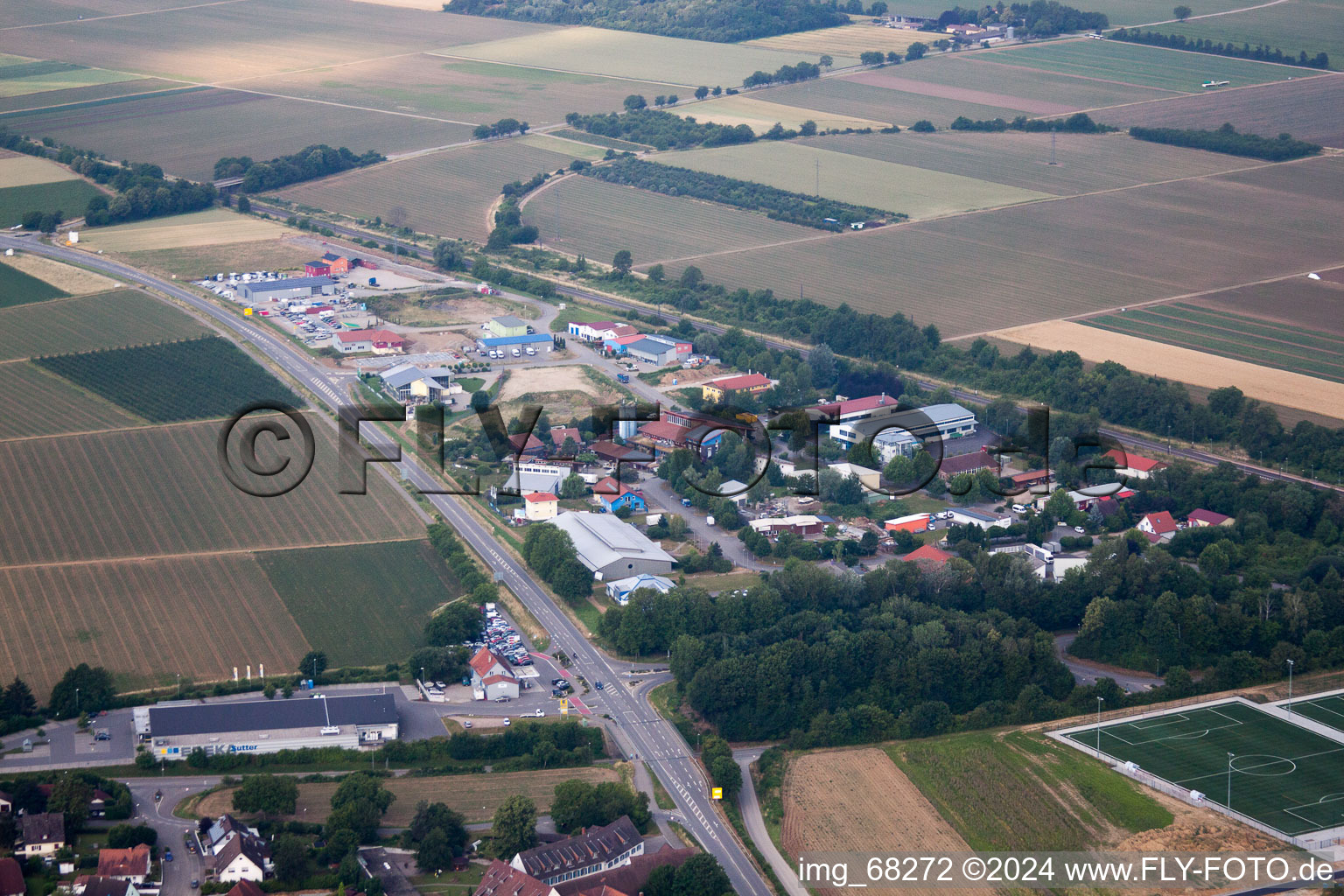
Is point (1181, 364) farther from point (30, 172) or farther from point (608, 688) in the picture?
point (30, 172)

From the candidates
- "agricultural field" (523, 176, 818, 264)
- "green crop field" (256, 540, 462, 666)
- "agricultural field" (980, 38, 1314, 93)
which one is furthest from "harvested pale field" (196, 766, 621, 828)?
"agricultural field" (980, 38, 1314, 93)

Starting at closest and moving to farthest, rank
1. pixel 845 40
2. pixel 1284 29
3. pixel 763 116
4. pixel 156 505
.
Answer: pixel 156 505, pixel 763 116, pixel 1284 29, pixel 845 40

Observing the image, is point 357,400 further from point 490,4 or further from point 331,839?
point 490,4

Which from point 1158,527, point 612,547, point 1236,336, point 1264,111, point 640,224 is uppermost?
point 1264,111

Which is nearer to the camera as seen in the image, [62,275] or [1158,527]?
[1158,527]

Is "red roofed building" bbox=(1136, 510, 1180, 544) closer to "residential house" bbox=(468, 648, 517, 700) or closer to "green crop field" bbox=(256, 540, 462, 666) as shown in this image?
"residential house" bbox=(468, 648, 517, 700)

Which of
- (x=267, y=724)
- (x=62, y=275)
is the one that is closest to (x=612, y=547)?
(x=267, y=724)

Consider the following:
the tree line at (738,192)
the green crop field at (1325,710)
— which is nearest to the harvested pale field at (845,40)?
the tree line at (738,192)
